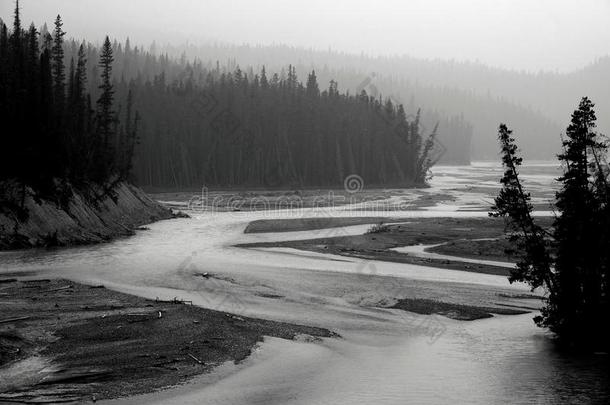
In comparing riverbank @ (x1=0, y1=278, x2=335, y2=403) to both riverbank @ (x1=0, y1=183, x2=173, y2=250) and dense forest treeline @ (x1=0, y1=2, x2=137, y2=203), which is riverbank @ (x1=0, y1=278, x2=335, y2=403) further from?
dense forest treeline @ (x1=0, y1=2, x2=137, y2=203)

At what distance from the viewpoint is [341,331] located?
29.9 meters

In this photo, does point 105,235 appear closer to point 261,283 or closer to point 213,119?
point 261,283

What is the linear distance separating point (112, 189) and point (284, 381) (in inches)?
2055

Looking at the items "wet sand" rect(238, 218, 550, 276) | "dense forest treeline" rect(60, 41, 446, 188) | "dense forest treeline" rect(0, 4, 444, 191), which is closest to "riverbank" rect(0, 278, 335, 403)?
"wet sand" rect(238, 218, 550, 276)

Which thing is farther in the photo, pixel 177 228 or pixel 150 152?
pixel 150 152

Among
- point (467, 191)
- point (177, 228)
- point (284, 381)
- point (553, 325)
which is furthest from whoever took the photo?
point (467, 191)

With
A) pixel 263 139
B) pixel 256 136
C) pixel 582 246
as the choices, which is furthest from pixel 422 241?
pixel 263 139

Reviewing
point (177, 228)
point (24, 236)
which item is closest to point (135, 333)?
point (24, 236)

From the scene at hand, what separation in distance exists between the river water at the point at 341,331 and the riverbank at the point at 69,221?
82.5 inches

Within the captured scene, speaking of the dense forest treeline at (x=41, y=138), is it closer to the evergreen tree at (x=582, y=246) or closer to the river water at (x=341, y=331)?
the river water at (x=341, y=331)

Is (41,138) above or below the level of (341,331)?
above

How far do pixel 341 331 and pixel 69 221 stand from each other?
3364 cm

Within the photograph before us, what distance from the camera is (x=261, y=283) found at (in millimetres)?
40438

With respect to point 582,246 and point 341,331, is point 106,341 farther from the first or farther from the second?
point 582,246
